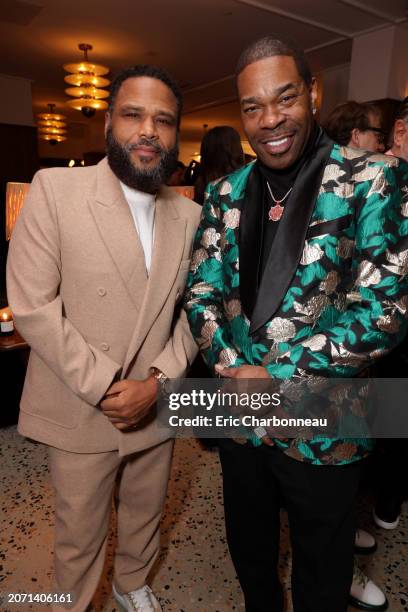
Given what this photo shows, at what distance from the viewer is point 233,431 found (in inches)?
47.3

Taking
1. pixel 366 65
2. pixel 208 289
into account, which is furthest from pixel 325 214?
pixel 366 65

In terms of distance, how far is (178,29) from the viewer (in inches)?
229

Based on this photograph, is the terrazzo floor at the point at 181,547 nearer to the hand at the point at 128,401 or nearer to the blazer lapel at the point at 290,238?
the hand at the point at 128,401

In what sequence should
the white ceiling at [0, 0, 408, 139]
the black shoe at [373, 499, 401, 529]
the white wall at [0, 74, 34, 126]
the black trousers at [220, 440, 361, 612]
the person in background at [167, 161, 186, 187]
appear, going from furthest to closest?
the white wall at [0, 74, 34, 126]
the white ceiling at [0, 0, 408, 139]
the person in background at [167, 161, 186, 187]
the black shoe at [373, 499, 401, 529]
the black trousers at [220, 440, 361, 612]

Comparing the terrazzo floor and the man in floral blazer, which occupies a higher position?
the man in floral blazer

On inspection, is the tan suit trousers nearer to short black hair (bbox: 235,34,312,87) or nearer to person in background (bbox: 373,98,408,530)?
person in background (bbox: 373,98,408,530)

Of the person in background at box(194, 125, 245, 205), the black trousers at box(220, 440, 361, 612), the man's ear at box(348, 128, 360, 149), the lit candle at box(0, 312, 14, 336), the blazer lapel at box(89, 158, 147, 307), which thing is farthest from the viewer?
the lit candle at box(0, 312, 14, 336)

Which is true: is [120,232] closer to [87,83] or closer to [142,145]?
[142,145]

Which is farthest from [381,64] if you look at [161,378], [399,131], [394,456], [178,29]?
[161,378]

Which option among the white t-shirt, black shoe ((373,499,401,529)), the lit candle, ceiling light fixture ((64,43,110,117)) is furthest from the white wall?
black shoe ((373,499,401,529))

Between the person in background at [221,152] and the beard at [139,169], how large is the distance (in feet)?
3.51

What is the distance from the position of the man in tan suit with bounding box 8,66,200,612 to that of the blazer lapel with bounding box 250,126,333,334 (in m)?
0.33

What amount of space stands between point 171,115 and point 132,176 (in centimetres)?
21

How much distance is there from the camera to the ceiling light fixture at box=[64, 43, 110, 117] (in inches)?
225
